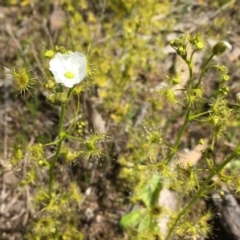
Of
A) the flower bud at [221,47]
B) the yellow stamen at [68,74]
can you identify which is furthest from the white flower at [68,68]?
the flower bud at [221,47]

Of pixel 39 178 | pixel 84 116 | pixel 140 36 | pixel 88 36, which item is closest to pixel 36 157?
pixel 39 178

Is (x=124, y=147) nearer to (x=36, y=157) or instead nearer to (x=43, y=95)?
(x=43, y=95)

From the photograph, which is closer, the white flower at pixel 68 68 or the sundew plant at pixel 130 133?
the white flower at pixel 68 68

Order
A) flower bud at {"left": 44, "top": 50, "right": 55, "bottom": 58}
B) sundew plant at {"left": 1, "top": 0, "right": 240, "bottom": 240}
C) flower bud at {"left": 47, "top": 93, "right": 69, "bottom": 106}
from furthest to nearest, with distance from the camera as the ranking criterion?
sundew plant at {"left": 1, "top": 0, "right": 240, "bottom": 240} → flower bud at {"left": 44, "top": 50, "right": 55, "bottom": 58} → flower bud at {"left": 47, "top": 93, "right": 69, "bottom": 106}

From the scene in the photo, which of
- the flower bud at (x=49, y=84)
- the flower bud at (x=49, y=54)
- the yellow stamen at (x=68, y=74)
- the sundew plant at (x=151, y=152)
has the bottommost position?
the sundew plant at (x=151, y=152)

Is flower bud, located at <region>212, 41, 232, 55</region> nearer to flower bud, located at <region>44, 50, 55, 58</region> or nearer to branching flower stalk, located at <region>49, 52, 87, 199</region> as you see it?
branching flower stalk, located at <region>49, 52, 87, 199</region>

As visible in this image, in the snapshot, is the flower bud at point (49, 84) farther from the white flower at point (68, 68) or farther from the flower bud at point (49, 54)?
the flower bud at point (49, 54)

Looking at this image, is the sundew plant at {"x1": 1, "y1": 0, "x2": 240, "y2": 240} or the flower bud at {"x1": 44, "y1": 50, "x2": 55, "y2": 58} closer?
the flower bud at {"x1": 44, "y1": 50, "x2": 55, "y2": 58}

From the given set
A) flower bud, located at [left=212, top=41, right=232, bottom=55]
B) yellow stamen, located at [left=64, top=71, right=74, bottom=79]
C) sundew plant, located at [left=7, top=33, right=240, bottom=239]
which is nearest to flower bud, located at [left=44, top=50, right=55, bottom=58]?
sundew plant, located at [left=7, top=33, right=240, bottom=239]
